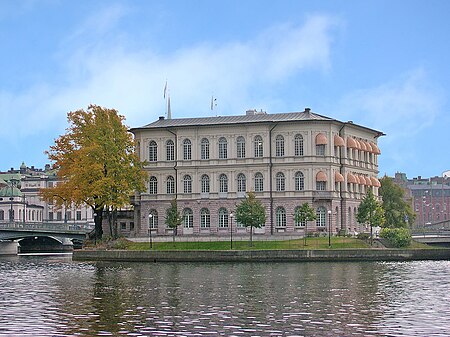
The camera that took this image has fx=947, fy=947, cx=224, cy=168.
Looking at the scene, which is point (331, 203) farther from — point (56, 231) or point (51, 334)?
point (51, 334)

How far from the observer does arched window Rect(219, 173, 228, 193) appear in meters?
125

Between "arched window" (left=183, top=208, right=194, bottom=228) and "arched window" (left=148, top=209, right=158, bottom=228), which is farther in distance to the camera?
"arched window" (left=148, top=209, right=158, bottom=228)

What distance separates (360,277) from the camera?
248ft

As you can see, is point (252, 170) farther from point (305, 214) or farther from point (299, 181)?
point (305, 214)

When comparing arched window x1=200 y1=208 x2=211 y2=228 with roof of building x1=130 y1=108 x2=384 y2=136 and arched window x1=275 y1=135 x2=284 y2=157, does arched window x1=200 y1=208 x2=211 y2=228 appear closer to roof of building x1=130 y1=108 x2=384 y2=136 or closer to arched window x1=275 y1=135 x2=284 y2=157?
roof of building x1=130 y1=108 x2=384 y2=136

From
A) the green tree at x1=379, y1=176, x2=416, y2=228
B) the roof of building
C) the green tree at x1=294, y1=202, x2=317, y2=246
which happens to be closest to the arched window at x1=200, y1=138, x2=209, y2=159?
the roof of building

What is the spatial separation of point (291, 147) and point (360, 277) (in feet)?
157

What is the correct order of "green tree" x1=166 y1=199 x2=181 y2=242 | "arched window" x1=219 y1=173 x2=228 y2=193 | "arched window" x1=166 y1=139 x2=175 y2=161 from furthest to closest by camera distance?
"arched window" x1=166 y1=139 x2=175 y2=161 → "arched window" x1=219 y1=173 x2=228 y2=193 → "green tree" x1=166 y1=199 x2=181 y2=242

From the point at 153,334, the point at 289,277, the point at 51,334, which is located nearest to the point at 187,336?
the point at 153,334

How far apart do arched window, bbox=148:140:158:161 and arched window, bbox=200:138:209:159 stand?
6491 mm

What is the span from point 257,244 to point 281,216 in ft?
42.3

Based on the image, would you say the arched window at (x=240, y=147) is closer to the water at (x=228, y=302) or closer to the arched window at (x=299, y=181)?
the arched window at (x=299, y=181)

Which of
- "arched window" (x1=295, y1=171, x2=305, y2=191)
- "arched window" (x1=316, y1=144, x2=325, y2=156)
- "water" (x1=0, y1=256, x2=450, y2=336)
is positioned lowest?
"water" (x1=0, y1=256, x2=450, y2=336)

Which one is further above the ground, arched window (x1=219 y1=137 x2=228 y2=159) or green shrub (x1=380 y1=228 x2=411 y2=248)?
arched window (x1=219 y1=137 x2=228 y2=159)
